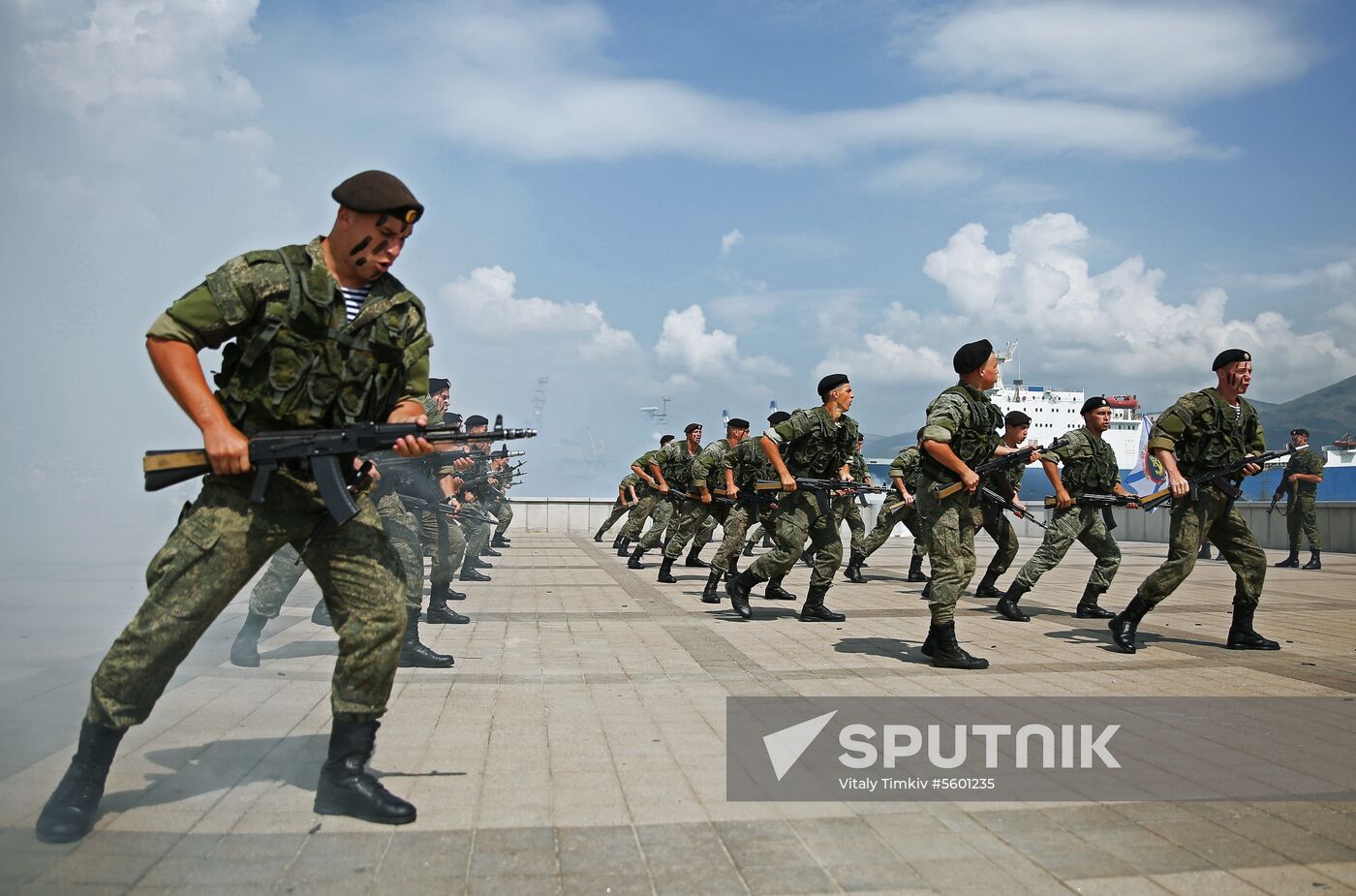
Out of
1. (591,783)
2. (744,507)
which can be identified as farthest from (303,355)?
(744,507)

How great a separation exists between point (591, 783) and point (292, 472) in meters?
1.58

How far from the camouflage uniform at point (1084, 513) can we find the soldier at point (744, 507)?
2.42 metres

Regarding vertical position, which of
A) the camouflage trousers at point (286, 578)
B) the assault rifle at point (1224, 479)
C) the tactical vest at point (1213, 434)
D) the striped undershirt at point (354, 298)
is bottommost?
the camouflage trousers at point (286, 578)

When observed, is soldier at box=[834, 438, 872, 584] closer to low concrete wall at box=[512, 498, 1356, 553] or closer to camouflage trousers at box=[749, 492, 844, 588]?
camouflage trousers at box=[749, 492, 844, 588]

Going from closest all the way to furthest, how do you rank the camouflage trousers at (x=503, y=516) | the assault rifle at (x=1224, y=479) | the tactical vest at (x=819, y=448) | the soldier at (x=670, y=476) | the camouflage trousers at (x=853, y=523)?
the assault rifle at (x=1224, y=479) < the tactical vest at (x=819, y=448) < the camouflage trousers at (x=853, y=523) < the soldier at (x=670, y=476) < the camouflage trousers at (x=503, y=516)

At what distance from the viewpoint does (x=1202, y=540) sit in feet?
25.1

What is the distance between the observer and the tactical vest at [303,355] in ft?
11.7

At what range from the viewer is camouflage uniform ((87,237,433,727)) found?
3.46m

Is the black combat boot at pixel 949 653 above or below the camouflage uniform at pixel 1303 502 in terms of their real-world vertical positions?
below

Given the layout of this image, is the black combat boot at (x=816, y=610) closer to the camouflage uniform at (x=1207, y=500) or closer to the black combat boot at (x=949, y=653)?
the black combat boot at (x=949, y=653)

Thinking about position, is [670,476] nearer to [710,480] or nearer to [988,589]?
[710,480]

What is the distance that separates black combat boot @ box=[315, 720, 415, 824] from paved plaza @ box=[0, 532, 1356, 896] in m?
0.06

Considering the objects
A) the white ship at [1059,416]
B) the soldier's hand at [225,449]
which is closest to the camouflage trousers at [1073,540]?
the soldier's hand at [225,449]

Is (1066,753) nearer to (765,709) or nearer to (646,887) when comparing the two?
(765,709)
